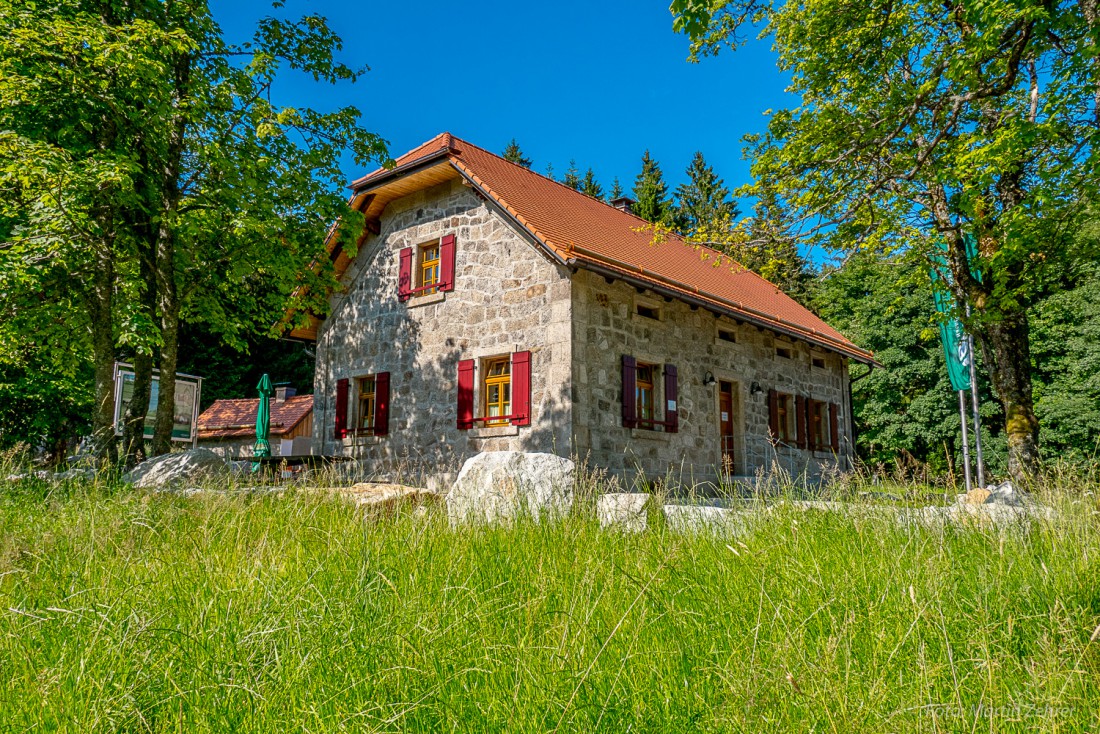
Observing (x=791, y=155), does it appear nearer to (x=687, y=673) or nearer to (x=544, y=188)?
(x=544, y=188)

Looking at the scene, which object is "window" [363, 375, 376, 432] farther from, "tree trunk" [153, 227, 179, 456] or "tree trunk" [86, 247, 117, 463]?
"tree trunk" [86, 247, 117, 463]

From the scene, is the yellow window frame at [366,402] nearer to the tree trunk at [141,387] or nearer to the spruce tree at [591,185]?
the tree trunk at [141,387]

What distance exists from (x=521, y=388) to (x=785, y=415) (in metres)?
7.05

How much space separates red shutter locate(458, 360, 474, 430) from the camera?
12.8 metres

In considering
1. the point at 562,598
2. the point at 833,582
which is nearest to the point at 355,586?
the point at 562,598

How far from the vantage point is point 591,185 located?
1369 inches

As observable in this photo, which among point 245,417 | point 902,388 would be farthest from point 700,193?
point 245,417

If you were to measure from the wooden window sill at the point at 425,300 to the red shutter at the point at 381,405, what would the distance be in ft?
4.54

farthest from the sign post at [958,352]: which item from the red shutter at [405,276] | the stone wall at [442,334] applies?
the red shutter at [405,276]

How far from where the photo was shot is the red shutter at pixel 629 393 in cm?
1230

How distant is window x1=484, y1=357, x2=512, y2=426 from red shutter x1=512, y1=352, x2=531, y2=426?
42 centimetres

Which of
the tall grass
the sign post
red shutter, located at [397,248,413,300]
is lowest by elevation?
the tall grass

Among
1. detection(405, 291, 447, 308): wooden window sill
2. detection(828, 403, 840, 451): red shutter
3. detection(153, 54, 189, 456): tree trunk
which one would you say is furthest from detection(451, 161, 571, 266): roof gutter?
A: detection(828, 403, 840, 451): red shutter

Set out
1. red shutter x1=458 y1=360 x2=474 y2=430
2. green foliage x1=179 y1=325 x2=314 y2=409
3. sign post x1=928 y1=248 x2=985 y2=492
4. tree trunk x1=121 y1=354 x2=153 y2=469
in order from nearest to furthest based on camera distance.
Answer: tree trunk x1=121 y1=354 x2=153 y2=469
sign post x1=928 y1=248 x2=985 y2=492
red shutter x1=458 y1=360 x2=474 y2=430
green foliage x1=179 y1=325 x2=314 y2=409
